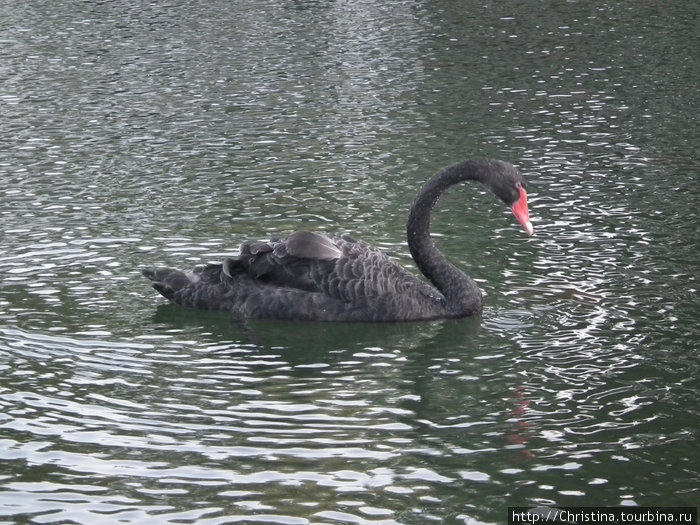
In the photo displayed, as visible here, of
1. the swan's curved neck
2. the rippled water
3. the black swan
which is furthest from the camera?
the swan's curved neck

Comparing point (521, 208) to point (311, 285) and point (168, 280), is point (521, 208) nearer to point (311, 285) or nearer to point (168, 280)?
point (311, 285)

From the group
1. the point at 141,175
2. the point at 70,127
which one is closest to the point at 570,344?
the point at 141,175

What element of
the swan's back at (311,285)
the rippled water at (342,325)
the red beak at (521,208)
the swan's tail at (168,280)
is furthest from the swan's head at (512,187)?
the swan's tail at (168,280)

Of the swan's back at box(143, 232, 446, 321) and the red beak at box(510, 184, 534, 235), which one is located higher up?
the red beak at box(510, 184, 534, 235)

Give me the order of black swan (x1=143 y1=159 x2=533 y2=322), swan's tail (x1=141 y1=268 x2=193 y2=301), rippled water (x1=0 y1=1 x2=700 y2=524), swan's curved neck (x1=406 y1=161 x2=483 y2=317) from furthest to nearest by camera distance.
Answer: swan's tail (x1=141 y1=268 x2=193 y2=301)
swan's curved neck (x1=406 y1=161 x2=483 y2=317)
black swan (x1=143 y1=159 x2=533 y2=322)
rippled water (x1=0 y1=1 x2=700 y2=524)

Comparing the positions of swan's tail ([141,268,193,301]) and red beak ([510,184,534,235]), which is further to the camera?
swan's tail ([141,268,193,301])

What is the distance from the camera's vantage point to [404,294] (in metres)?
9.49

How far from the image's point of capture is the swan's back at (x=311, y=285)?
9453 mm

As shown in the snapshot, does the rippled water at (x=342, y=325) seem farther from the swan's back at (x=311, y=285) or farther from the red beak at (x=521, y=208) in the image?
the red beak at (x=521, y=208)

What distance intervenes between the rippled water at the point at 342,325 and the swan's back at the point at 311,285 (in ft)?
0.50

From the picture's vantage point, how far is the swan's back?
31.0ft

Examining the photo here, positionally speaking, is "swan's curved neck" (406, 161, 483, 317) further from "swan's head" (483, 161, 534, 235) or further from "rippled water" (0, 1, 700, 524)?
"rippled water" (0, 1, 700, 524)

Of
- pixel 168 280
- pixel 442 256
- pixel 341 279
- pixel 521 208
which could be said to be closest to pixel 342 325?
pixel 341 279

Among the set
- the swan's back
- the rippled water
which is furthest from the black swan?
the rippled water
